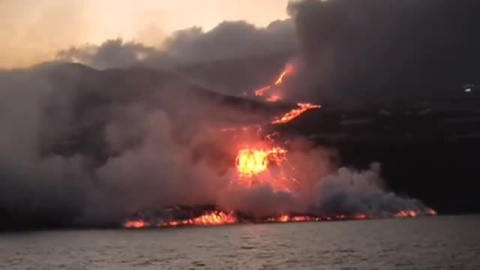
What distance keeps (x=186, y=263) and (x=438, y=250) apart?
6588cm

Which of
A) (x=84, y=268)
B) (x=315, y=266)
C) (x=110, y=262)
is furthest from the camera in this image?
(x=110, y=262)

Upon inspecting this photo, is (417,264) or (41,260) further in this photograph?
(41,260)

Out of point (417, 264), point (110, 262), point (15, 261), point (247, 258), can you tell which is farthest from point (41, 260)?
point (417, 264)

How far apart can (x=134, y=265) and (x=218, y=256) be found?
100ft

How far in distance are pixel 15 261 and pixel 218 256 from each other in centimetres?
5505

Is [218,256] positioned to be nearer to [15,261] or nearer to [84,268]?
[84,268]

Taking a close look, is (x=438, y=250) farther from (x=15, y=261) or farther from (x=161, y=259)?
(x=15, y=261)

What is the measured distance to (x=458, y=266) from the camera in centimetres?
14025

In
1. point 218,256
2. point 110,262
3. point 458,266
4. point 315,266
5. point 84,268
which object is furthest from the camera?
point 218,256

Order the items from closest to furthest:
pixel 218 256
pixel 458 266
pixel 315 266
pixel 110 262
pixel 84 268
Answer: pixel 458 266
pixel 315 266
pixel 84 268
pixel 110 262
pixel 218 256

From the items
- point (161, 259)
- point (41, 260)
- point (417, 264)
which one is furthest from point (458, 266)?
point (41, 260)

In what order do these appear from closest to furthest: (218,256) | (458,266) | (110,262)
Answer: (458,266) → (110,262) → (218,256)

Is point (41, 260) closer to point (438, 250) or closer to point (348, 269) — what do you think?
point (348, 269)

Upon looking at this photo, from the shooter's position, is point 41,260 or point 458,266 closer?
point 458,266
